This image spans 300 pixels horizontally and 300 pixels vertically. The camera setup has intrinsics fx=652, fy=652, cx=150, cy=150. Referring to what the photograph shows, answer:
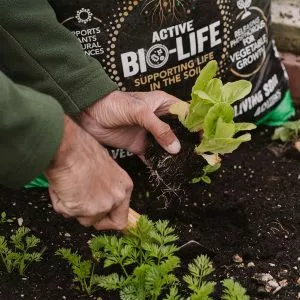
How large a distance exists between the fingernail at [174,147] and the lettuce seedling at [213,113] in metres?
0.06

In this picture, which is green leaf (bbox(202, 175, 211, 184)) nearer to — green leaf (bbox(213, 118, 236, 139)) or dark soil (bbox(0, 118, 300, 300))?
dark soil (bbox(0, 118, 300, 300))

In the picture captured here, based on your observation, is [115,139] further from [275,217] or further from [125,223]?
[275,217]

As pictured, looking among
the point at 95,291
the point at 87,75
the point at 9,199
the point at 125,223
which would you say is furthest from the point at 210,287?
the point at 9,199

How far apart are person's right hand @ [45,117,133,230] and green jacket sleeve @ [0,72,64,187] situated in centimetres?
5

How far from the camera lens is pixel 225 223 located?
6.81 ft

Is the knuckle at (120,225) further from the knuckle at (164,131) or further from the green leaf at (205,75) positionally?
the green leaf at (205,75)

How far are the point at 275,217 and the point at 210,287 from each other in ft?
1.92

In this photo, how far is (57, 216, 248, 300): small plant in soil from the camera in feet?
5.30

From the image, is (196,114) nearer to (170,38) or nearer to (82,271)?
(170,38)

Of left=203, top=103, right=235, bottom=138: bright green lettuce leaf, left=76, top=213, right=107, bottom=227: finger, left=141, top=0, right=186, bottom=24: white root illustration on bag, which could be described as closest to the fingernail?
left=203, top=103, right=235, bottom=138: bright green lettuce leaf

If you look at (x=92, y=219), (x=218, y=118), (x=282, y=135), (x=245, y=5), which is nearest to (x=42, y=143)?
(x=92, y=219)

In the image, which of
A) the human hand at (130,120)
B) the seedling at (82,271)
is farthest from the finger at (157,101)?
the seedling at (82,271)

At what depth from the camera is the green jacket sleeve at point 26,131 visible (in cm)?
137

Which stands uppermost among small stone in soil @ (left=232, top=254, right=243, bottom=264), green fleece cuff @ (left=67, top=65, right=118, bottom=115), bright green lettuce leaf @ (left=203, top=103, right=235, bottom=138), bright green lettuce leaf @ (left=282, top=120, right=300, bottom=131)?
green fleece cuff @ (left=67, top=65, right=118, bottom=115)
